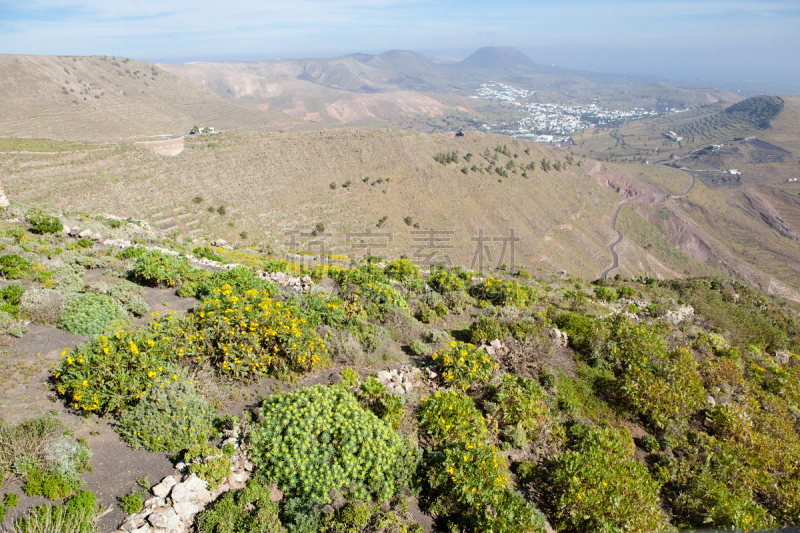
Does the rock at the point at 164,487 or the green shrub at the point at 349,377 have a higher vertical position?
the green shrub at the point at 349,377

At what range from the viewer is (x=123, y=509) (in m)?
4.72

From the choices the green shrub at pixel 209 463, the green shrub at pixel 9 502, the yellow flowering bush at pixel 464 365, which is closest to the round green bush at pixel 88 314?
the green shrub at pixel 9 502

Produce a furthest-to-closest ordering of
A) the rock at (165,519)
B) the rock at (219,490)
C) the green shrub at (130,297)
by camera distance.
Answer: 1. the green shrub at (130,297)
2. the rock at (219,490)
3. the rock at (165,519)

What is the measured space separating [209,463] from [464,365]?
4.89 m

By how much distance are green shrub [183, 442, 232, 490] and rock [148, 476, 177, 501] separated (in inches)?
9.4

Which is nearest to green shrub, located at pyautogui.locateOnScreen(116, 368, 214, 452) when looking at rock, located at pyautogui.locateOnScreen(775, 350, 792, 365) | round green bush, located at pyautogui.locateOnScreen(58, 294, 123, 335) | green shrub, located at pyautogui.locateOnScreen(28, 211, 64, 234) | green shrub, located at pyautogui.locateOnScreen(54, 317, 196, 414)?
green shrub, located at pyautogui.locateOnScreen(54, 317, 196, 414)

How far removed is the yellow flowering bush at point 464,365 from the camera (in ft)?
25.5

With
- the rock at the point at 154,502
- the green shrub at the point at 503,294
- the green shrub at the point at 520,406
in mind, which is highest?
the rock at the point at 154,502

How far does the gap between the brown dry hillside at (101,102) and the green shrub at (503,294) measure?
59.8m

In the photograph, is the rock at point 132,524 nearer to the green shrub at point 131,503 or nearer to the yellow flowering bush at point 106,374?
the green shrub at point 131,503

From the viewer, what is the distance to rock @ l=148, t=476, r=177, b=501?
4.88 m

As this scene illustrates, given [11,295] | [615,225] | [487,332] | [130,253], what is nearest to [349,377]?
[487,332]

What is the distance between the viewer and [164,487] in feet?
16.2

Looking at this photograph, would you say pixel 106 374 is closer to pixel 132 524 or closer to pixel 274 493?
pixel 132 524
